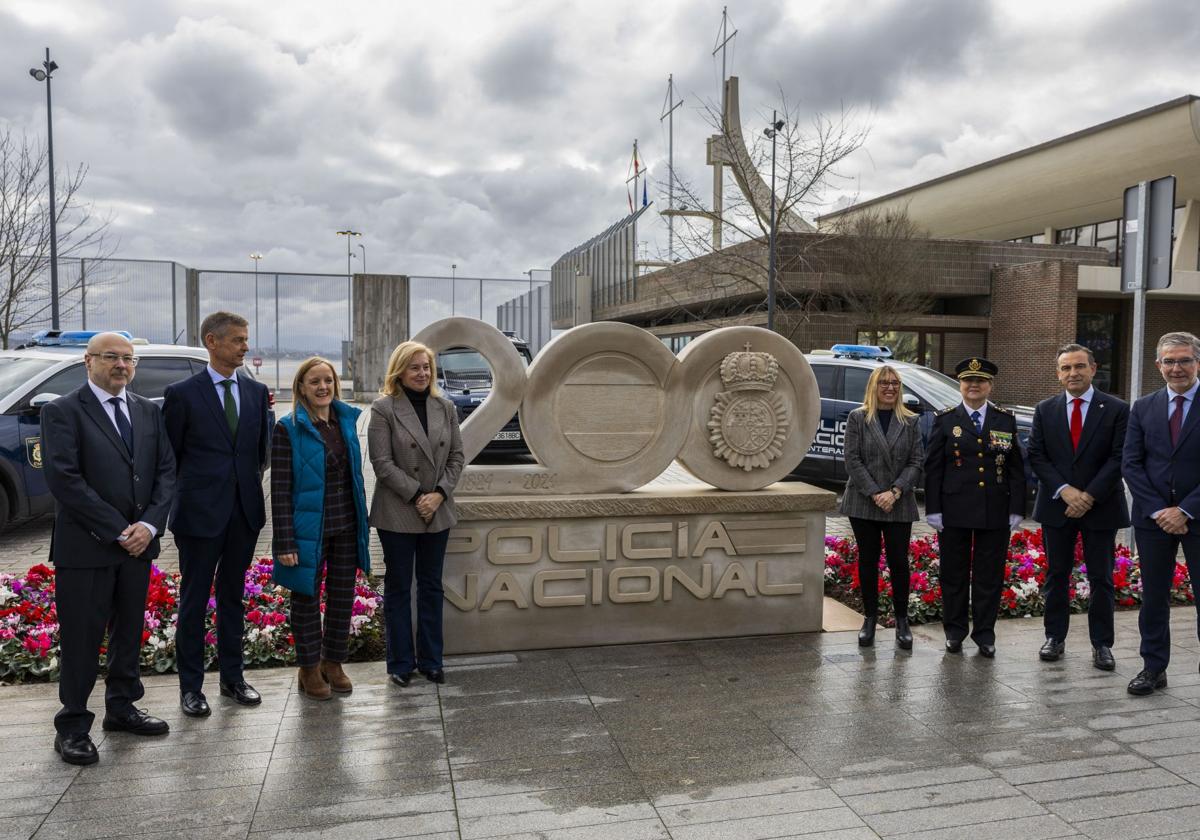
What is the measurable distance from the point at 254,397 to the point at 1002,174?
34.6m

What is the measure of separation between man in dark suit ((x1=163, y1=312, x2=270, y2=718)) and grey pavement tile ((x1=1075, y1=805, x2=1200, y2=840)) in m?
3.65

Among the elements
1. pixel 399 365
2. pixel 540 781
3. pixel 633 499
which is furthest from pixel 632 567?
pixel 540 781

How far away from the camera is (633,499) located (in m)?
5.48

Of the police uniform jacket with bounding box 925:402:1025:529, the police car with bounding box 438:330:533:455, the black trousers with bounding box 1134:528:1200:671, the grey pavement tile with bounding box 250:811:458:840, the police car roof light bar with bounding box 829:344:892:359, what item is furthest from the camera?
the police car with bounding box 438:330:533:455

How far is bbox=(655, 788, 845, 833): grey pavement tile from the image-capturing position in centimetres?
335

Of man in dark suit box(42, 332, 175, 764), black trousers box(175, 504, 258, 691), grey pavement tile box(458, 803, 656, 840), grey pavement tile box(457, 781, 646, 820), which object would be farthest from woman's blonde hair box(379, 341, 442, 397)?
grey pavement tile box(458, 803, 656, 840)

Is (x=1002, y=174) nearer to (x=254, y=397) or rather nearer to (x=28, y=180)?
(x=28, y=180)

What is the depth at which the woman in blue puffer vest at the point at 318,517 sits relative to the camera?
442 centimetres

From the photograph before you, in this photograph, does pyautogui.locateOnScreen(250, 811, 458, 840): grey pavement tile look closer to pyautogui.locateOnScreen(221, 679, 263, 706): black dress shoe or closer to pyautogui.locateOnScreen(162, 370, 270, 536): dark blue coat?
pyautogui.locateOnScreen(221, 679, 263, 706): black dress shoe

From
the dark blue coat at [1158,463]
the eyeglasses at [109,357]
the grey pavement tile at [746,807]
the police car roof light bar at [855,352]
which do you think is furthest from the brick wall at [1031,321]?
the eyeglasses at [109,357]

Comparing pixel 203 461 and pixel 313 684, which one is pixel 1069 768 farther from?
pixel 203 461

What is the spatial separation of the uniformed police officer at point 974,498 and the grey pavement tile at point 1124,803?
1737mm

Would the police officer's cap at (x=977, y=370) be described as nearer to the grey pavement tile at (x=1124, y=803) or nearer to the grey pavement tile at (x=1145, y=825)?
the grey pavement tile at (x=1124, y=803)

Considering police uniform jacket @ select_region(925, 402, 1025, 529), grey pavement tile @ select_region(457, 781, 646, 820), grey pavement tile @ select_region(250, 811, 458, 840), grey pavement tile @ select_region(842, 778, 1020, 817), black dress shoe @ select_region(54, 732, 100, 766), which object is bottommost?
grey pavement tile @ select_region(457, 781, 646, 820)
